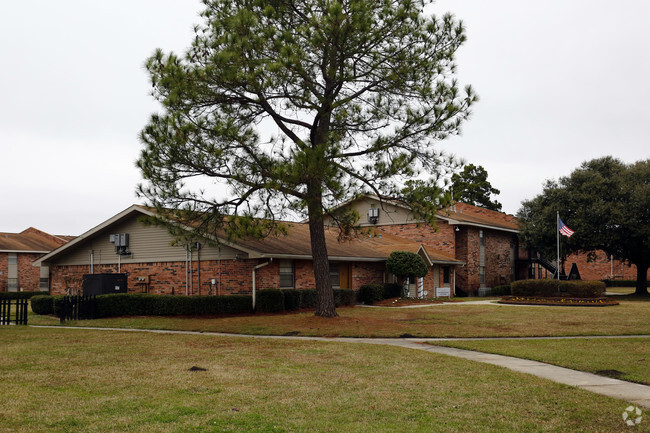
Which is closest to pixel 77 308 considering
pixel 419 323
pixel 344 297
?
pixel 344 297

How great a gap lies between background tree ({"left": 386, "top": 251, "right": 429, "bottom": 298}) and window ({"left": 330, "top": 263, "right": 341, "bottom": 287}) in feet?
9.78

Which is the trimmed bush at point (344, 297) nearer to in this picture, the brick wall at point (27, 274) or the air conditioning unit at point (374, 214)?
the air conditioning unit at point (374, 214)

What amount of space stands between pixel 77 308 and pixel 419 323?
1170 centimetres

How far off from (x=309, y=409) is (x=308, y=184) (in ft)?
34.8

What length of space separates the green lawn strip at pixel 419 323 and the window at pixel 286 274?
9.91 ft

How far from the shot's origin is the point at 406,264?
101ft

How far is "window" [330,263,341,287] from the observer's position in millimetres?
29239

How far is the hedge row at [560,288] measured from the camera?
30688 mm

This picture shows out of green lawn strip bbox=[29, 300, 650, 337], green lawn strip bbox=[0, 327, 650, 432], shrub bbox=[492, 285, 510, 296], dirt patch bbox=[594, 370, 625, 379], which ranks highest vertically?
green lawn strip bbox=[0, 327, 650, 432]

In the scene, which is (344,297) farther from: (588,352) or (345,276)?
(588,352)

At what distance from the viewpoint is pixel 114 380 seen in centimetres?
942

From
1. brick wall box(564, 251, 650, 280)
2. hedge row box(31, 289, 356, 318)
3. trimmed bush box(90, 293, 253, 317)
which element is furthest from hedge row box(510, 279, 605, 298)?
brick wall box(564, 251, 650, 280)

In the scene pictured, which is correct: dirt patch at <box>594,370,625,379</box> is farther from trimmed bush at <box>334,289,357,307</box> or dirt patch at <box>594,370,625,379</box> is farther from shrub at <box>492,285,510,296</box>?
shrub at <box>492,285,510,296</box>

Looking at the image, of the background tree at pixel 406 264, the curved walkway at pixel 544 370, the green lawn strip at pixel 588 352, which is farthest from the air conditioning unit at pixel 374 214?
the green lawn strip at pixel 588 352
